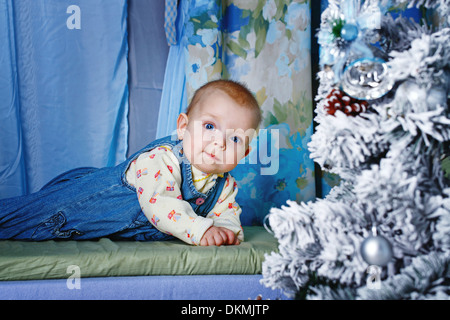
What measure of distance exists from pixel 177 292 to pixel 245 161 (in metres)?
0.76

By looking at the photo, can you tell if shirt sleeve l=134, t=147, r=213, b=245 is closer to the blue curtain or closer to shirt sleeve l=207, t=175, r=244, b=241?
shirt sleeve l=207, t=175, r=244, b=241

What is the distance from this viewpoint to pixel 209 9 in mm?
1426

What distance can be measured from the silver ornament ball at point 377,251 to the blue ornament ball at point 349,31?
1.03ft

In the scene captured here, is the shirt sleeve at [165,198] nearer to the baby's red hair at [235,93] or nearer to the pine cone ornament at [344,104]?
the baby's red hair at [235,93]

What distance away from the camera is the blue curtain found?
155 centimetres

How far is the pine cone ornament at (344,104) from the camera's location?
0.65 metres

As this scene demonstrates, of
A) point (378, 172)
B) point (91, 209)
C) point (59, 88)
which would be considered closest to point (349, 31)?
point (378, 172)

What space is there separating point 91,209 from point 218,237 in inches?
15.5

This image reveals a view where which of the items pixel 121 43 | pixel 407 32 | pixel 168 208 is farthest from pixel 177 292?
pixel 121 43

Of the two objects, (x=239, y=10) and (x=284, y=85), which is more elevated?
(x=239, y=10)

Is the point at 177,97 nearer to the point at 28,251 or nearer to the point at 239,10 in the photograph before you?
the point at 239,10

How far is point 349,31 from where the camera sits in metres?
0.63

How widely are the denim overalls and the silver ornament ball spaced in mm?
623

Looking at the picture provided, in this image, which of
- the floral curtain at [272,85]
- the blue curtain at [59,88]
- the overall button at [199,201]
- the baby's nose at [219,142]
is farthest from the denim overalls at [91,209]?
the blue curtain at [59,88]
